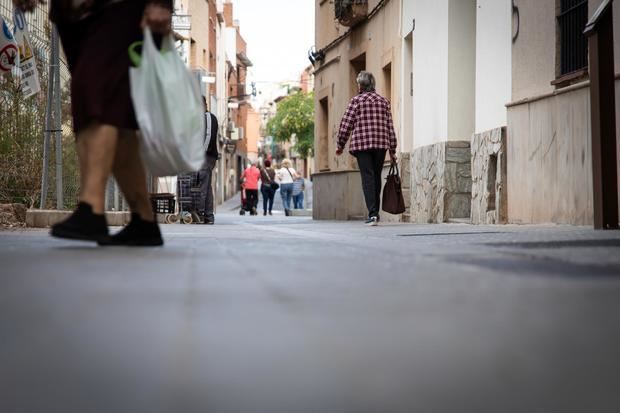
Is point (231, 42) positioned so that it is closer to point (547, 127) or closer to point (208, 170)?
point (208, 170)

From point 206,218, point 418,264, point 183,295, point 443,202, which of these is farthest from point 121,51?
point 206,218

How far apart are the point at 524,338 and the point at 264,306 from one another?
60cm

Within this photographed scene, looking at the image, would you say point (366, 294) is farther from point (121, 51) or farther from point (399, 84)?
point (399, 84)

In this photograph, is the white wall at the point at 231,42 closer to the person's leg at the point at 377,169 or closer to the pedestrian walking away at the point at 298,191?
the pedestrian walking away at the point at 298,191

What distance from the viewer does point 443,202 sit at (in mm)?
12930

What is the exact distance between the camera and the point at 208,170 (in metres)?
14.0

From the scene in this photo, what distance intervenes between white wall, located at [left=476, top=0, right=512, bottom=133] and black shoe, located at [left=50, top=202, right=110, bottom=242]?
25.0 ft

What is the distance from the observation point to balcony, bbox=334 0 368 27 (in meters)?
18.7

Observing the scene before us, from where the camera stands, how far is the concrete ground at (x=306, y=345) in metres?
2.15

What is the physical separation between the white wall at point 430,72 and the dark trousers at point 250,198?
15.2m

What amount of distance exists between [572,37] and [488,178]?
2462 millimetres

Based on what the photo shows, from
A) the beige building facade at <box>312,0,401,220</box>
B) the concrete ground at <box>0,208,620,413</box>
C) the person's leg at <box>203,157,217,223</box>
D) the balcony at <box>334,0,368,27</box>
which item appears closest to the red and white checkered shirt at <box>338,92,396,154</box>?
the person's leg at <box>203,157,217,223</box>

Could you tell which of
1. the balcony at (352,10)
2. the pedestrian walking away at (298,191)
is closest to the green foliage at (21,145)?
the balcony at (352,10)

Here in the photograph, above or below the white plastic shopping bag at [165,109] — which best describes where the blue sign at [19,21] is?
above
